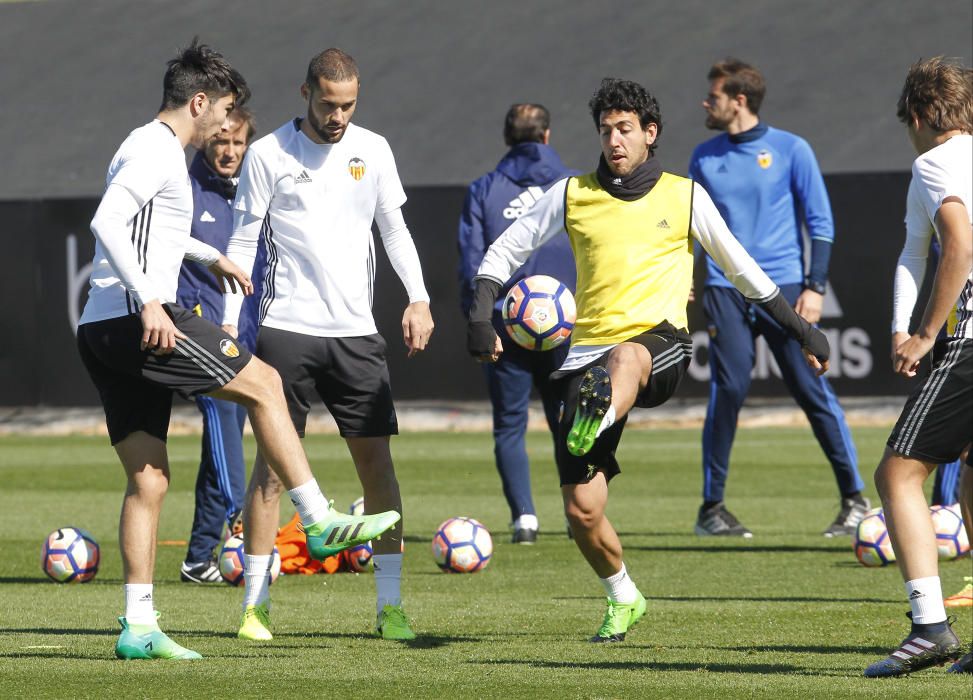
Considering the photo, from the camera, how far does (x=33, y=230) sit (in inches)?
832

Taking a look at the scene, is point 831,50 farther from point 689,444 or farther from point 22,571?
point 22,571

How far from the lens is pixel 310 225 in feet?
23.2

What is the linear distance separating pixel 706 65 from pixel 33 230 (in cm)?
1155

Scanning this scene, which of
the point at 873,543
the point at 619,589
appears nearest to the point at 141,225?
the point at 619,589

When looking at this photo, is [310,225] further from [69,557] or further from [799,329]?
[69,557]

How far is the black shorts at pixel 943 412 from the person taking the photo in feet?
19.4

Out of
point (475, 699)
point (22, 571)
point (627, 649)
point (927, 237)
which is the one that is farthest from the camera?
point (22, 571)

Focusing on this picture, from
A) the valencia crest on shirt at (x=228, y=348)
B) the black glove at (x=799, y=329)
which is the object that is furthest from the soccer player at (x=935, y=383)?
the valencia crest on shirt at (x=228, y=348)

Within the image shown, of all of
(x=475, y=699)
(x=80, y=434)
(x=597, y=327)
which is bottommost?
(x=80, y=434)

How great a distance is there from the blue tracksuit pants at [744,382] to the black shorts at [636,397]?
3.68m

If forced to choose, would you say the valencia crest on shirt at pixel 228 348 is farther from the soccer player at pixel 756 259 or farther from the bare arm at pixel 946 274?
the soccer player at pixel 756 259

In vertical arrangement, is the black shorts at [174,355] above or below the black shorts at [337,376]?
above

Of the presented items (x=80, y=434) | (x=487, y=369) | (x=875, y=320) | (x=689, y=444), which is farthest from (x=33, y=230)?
(x=487, y=369)

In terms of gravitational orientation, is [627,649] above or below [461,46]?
below
